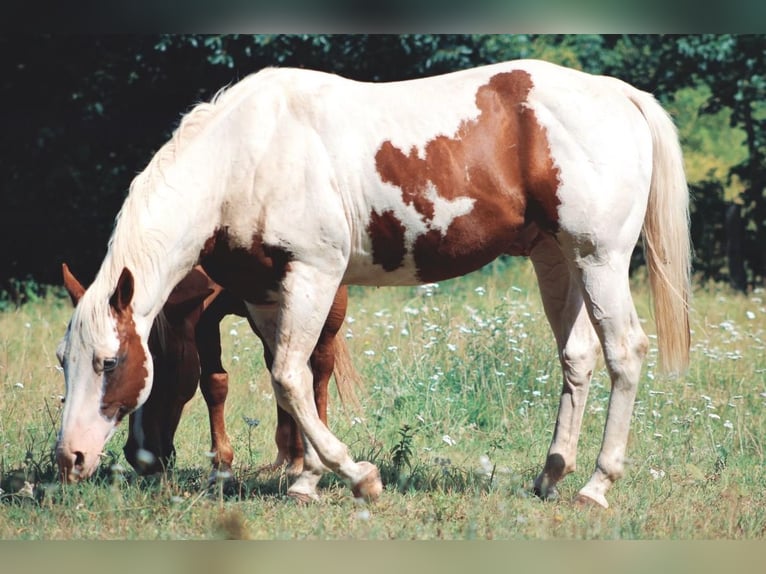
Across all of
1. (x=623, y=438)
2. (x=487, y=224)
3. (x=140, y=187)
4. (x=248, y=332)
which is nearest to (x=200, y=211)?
(x=140, y=187)

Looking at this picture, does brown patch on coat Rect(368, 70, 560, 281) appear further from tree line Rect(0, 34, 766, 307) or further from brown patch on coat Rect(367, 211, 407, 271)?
tree line Rect(0, 34, 766, 307)

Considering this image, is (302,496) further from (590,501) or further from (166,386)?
(590,501)

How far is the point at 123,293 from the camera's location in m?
4.95

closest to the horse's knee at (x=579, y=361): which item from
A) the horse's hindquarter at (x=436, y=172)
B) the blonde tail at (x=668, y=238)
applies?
the blonde tail at (x=668, y=238)

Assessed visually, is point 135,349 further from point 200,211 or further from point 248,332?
point 248,332

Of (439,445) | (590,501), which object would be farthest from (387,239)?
(439,445)

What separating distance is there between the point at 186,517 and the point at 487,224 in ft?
6.90

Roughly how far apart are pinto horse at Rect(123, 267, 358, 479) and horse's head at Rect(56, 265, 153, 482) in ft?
1.65

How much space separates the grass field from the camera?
506 cm

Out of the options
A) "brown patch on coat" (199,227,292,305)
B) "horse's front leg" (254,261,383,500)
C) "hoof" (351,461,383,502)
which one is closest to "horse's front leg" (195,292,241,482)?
"brown patch on coat" (199,227,292,305)

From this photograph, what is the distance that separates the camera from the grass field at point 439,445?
5062 mm

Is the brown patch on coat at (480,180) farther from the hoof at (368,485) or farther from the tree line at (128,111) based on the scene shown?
the tree line at (128,111)

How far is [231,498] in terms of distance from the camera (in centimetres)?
557

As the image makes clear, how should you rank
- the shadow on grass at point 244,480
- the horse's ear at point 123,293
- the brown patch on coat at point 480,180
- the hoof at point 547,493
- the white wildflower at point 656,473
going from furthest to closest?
the white wildflower at point 656,473 < the hoof at point 547,493 < the shadow on grass at point 244,480 < the brown patch on coat at point 480,180 < the horse's ear at point 123,293
